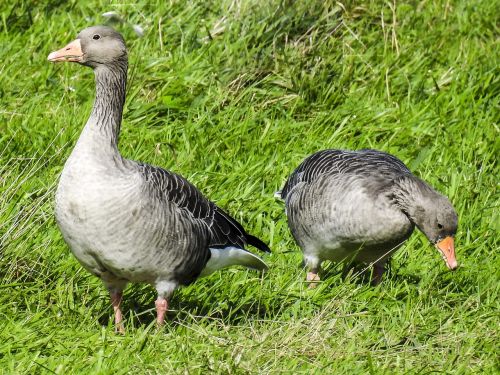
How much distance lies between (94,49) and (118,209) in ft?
3.26

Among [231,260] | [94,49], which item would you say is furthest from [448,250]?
[94,49]

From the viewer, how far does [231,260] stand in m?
6.54

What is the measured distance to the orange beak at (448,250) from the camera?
21.2 feet

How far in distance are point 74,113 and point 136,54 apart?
1.00 meters

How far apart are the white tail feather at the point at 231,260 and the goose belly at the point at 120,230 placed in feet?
1.49

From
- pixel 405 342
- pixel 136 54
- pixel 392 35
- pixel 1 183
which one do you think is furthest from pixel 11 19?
pixel 405 342

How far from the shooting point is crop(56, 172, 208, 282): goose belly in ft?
18.0

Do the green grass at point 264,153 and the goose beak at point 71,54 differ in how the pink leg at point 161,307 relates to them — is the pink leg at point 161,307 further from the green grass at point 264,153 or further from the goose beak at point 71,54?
the goose beak at point 71,54

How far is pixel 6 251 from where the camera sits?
6.12 metres

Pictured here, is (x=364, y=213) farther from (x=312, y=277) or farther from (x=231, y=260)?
(x=231, y=260)

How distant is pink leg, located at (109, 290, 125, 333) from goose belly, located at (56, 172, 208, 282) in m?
0.22

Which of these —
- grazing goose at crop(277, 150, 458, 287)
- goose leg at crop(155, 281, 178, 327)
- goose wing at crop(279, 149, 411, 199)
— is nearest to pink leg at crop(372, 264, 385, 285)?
grazing goose at crop(277, 150, 458, 287)

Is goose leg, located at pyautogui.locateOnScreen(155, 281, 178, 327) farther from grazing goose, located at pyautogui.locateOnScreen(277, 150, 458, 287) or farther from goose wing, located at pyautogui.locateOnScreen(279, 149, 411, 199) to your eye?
goose wing, located at pyautogui.locateOnScreen(279, 149, 411, 199)


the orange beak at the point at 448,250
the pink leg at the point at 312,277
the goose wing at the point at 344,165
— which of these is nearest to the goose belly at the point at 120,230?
the pink leg at the point at 312,277
